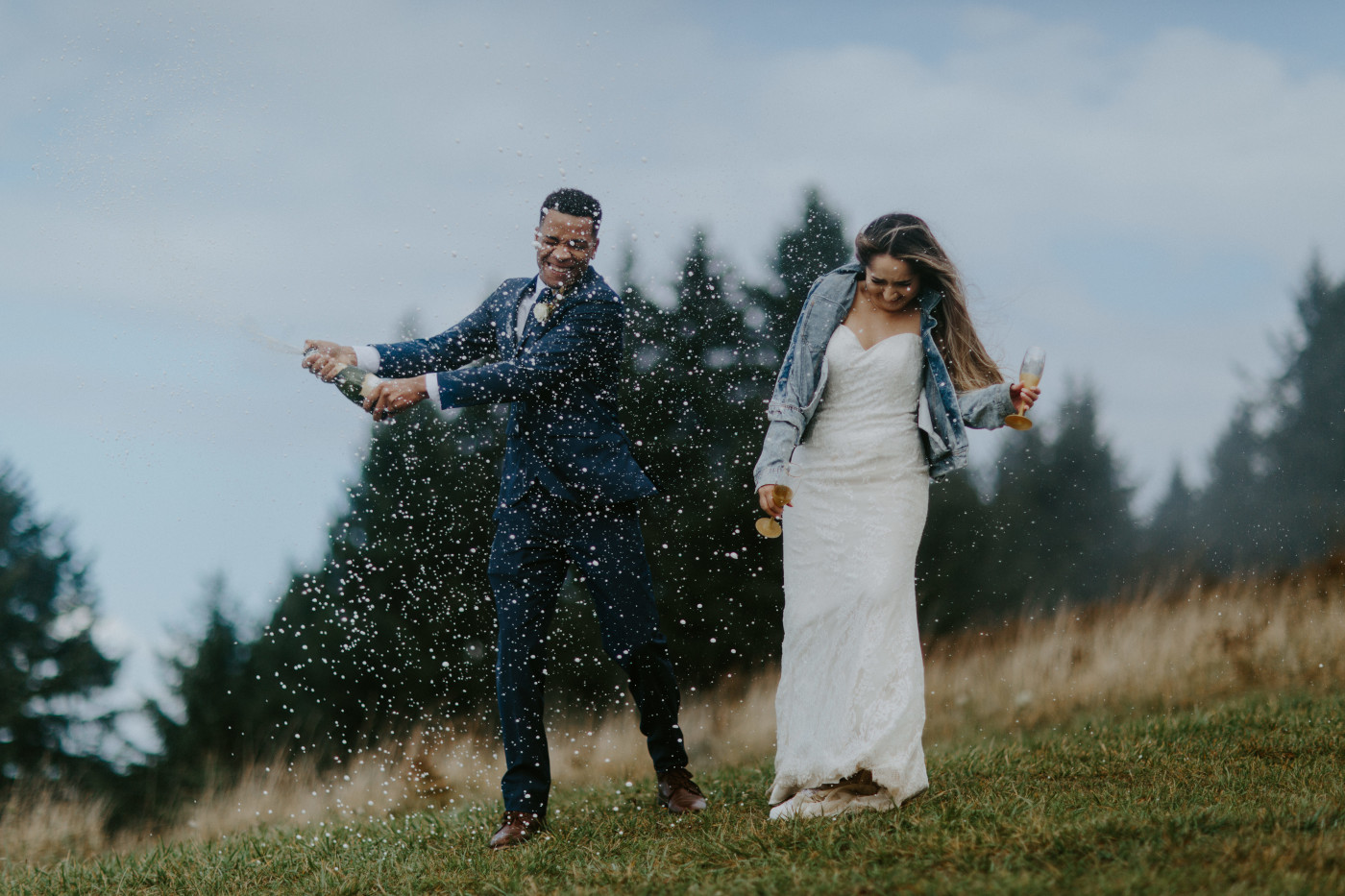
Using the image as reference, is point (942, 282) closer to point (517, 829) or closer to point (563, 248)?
point (563, 248)

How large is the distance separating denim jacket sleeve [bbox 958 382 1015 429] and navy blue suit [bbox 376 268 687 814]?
1.38 metres

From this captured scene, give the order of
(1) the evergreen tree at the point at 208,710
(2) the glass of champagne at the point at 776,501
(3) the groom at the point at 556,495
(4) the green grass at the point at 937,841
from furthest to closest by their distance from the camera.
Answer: (1) the evergreen tree at the point at 208,710 → (3) the groom at the point at 556,495 → (2) the glass of champagne at the point at 776,501 → (4) the green grass at the point at 937,841

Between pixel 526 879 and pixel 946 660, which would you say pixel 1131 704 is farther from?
pixel 526 879

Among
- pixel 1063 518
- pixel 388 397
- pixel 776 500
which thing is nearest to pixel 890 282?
pixel 776 500

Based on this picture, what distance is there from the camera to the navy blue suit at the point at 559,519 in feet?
16.2

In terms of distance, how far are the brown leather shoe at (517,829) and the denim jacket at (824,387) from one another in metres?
1.73

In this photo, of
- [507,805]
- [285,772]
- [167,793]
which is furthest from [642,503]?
[167,793]

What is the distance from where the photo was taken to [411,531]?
17.2 m

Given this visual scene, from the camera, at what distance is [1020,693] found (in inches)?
401

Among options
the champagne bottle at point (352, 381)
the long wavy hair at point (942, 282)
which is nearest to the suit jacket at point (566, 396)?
the champagne bottle at point (352, 381)

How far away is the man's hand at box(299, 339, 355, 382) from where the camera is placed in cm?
492

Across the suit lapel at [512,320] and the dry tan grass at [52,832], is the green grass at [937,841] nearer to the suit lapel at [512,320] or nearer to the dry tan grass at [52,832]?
the suit lapel at [512,320]

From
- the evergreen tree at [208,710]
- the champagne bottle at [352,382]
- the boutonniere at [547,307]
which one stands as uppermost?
the boutonniere at [547,307]

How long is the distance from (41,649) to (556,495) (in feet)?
105
